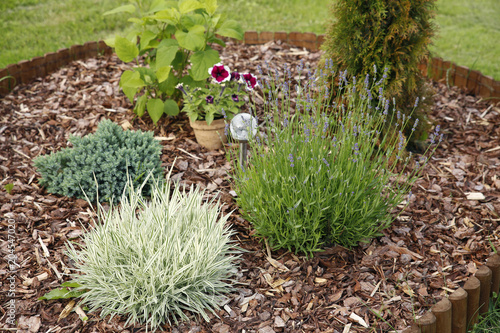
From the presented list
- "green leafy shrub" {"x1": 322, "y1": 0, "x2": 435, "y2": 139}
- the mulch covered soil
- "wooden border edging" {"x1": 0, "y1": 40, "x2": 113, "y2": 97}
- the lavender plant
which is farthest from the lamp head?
"wooden border edging" {"x1": 0, "y1": 40, "x2": 113, "y2": 97}

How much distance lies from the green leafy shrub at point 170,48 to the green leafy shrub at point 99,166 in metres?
0.56

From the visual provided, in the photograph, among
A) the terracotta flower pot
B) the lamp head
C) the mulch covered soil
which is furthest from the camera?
the terracotta flower pot

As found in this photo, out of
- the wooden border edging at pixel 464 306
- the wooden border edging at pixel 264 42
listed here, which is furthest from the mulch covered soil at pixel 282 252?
the wooden border edging at pixel 264 42

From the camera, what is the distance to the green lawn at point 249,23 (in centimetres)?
618

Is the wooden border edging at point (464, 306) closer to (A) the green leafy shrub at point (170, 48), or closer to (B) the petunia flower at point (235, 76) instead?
(B) the petunia flower at point (235, 76)

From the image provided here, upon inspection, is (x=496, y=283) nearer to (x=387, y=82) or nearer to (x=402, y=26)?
(x=387, y=82)

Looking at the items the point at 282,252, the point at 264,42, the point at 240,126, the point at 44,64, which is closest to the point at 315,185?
the point at 282,252

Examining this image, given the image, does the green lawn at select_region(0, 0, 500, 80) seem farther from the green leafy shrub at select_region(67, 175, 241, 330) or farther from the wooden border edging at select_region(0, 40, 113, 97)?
the green leafy shrub at select_region(67, 175, 241, 330)

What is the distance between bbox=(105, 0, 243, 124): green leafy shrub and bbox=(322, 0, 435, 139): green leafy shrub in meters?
0.91

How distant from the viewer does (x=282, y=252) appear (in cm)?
309

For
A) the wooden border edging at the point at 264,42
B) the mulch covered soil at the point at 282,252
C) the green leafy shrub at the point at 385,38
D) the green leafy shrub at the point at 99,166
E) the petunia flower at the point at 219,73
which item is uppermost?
the green leafy shrub at the point at 385,38

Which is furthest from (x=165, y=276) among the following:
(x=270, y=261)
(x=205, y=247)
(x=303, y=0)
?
(x=303, y=0)

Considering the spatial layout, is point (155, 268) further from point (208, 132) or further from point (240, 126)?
point (208, 132)

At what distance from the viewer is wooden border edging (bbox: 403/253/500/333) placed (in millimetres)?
2395
